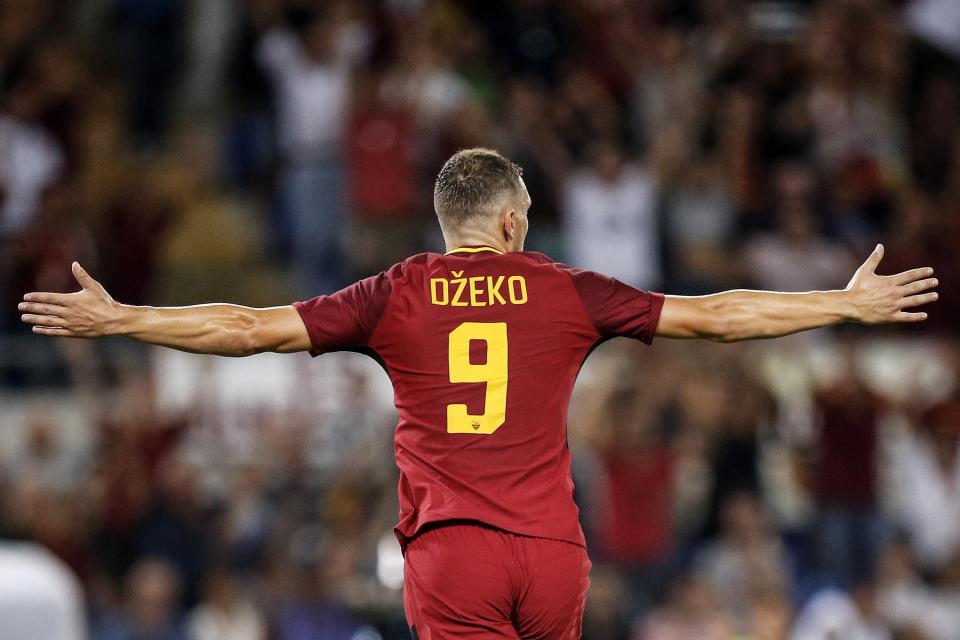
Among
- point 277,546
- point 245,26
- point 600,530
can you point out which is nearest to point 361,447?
point 277,546

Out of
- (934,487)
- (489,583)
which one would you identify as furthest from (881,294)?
(934,487)

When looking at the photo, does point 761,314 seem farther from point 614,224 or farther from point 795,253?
point 795,253

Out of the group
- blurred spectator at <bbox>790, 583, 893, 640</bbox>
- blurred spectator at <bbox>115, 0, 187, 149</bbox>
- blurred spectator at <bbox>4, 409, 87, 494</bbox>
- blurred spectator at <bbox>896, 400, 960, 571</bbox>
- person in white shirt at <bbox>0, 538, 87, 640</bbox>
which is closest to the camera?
person in white shirt at <bbox>0, 538, 87, 640</bbox>

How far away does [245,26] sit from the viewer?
1437 cm

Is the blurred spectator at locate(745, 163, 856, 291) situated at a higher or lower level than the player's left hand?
higher

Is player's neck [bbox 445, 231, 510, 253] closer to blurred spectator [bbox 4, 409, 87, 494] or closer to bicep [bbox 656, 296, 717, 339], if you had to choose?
bicep [bbox 656, 296, 717, 339]

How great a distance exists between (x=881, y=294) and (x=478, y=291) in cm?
134

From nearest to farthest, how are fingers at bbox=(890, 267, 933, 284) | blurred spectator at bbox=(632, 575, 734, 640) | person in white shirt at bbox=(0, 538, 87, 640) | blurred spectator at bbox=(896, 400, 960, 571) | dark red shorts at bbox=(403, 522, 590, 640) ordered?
1. dark red shorts at bbox=(403, 522, 590, 640)
2. fingers at bbox=(890, 267, 933, 284)
3. person in white shirt at bbox=(0, 538, 87, 640)
4. blurred spectator at bbox=(632, 575, 734, 640)
5. blurred spectator at bbox=(896, 400, 960, 571)

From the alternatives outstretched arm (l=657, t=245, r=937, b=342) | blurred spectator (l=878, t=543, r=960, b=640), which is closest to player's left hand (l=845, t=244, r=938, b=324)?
outstretched arm (l=657, t=245, r=937, b=342)

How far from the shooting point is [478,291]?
537cm

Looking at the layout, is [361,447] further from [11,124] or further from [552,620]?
[552,620]

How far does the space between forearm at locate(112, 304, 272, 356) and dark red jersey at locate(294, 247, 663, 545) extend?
19 centimetres

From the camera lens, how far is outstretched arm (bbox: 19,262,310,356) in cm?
535

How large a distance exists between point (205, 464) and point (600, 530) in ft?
9.75
